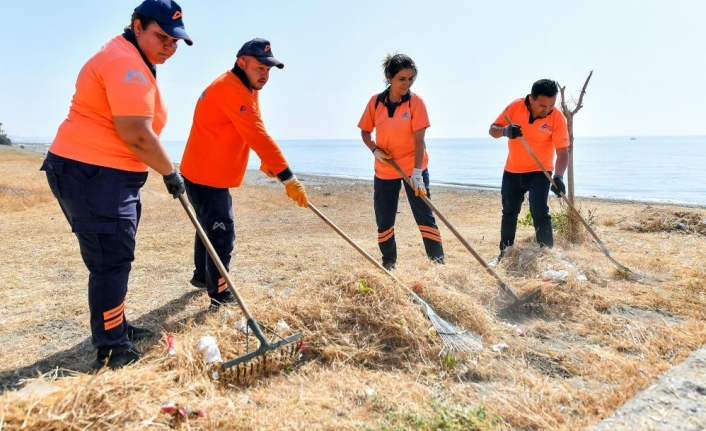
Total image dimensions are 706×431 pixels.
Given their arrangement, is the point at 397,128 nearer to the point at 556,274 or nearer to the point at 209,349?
the point at 556,274

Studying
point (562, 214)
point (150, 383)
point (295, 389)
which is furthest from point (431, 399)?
point (562, 214)

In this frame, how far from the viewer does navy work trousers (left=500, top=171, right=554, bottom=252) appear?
5359mm

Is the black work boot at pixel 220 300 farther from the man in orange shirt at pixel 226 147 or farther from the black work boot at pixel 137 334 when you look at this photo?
the black work boot at pixel 137 334

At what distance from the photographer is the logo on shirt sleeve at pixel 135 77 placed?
8.76ft

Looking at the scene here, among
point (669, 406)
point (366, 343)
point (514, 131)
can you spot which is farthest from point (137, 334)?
point (514, 131)

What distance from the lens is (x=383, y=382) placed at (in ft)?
9.24

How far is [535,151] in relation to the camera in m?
5.37

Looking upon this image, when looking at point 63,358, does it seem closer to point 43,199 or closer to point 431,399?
point 431,399

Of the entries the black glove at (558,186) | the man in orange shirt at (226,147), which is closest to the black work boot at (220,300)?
the man in orange shirt at (226,147)

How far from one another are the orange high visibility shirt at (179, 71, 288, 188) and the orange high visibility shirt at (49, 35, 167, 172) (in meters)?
0.74

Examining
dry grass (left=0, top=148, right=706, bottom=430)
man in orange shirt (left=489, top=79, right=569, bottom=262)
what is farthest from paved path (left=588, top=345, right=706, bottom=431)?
man in orange shirt (left=489, top=79, right=569, bottom=262)

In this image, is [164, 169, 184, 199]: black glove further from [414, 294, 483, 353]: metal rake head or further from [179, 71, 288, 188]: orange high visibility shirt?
[414, 294, 483, 353]: metal rake head

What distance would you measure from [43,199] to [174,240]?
6028 millimetres

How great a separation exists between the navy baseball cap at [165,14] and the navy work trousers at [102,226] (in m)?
0.85
